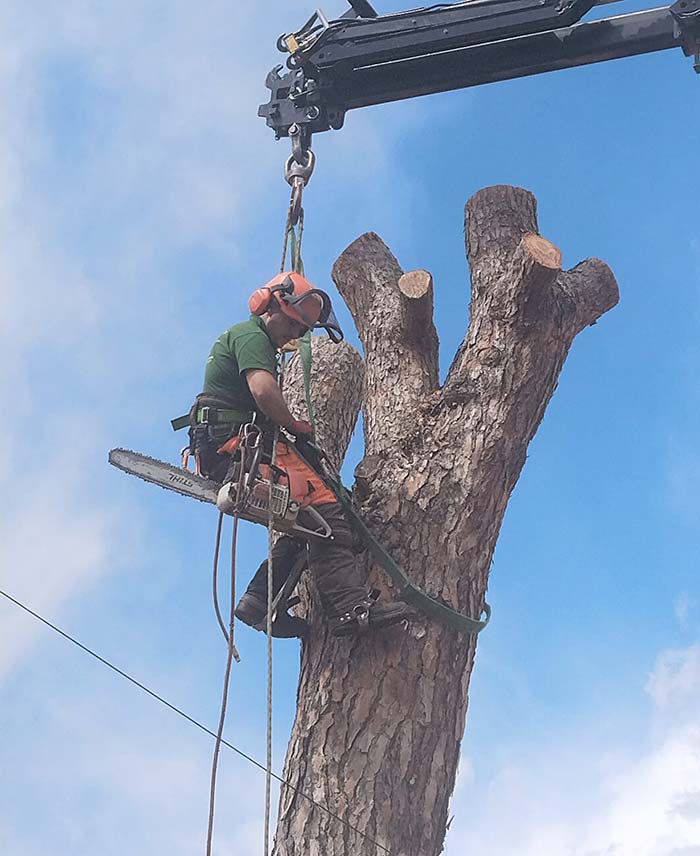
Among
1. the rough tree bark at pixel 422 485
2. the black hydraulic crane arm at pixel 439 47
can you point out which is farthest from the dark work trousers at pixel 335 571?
the black hydraulic crane arm at pixel 439 47

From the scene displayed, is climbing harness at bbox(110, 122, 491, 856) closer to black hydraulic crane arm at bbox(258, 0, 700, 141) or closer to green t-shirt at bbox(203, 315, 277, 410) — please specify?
green t-shirt at bbox(203, 315, 277, 410)

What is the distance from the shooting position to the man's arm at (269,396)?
13.4 ft

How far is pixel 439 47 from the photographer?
203 inches

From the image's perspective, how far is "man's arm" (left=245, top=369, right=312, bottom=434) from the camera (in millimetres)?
4090

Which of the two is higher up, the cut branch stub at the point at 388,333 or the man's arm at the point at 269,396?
the cut branch stub at the point at 388,333

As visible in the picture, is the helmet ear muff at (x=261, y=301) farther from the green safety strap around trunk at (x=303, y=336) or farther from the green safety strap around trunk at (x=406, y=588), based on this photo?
the green safety strap around trunk at (x=406, y=588)

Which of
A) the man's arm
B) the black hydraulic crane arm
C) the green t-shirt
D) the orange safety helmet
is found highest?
the black hydraulic crane arm

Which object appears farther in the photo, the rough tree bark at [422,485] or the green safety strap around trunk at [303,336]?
the green safety strap around trunk at [303,336]

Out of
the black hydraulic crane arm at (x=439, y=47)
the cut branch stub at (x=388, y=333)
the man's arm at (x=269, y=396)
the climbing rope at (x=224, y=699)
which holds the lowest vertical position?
the climbing rope at (x=224, y=699)

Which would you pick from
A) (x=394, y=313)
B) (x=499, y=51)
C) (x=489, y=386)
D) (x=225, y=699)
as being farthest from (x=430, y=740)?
(x=499, y=51)

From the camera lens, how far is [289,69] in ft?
17.4

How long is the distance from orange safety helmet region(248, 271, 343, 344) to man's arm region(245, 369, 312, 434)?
13.2 inches

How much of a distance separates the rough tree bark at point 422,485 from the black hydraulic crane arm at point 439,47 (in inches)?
25.8

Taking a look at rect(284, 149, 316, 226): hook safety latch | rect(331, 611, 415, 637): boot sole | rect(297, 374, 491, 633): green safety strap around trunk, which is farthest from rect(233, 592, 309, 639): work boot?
rect(284, 149, 316, 226): hook safety latch
